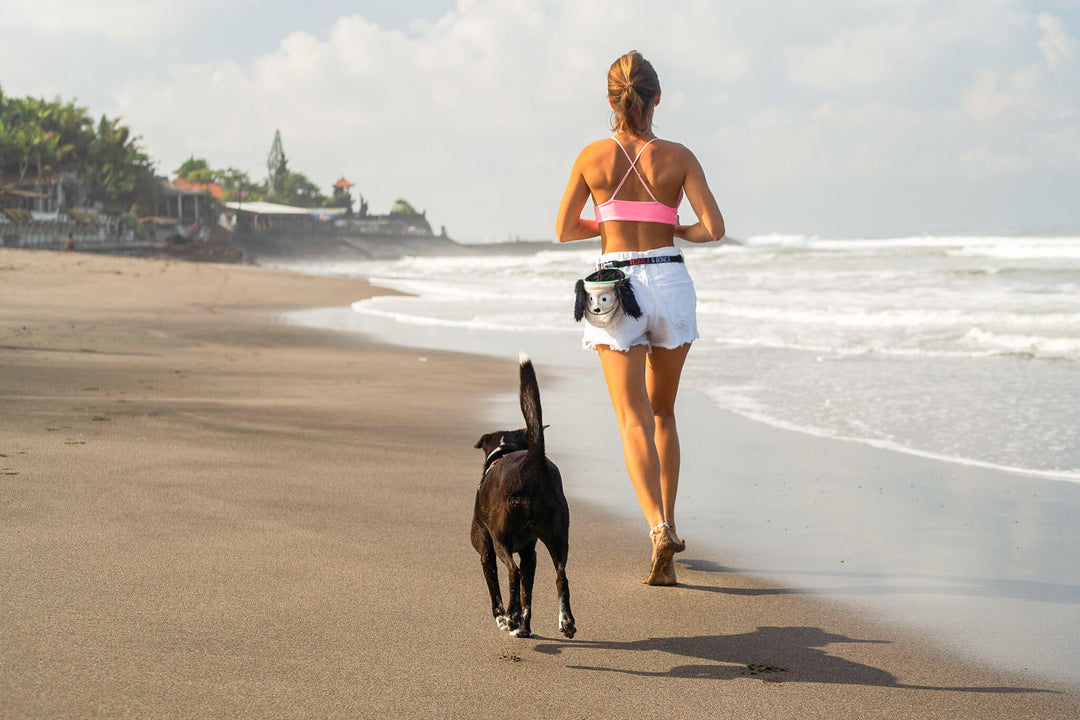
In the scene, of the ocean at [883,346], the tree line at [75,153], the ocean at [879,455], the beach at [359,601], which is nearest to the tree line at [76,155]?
the tree line at [75,153]

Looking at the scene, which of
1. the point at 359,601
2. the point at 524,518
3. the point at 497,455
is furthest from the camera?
the point at 359,601

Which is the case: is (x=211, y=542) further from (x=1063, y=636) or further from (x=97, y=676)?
(x=1063, y=636)

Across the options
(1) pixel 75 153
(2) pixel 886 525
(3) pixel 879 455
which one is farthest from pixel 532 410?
(1) pixel 75 153

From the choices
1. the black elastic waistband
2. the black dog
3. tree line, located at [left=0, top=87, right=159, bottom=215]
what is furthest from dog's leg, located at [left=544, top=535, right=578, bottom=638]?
tree line, located at [left=0, top=87, right=159, bottom=215]

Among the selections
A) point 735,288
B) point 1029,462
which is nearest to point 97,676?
point 1029,462

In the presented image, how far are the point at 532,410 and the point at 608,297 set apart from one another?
0.81 meters

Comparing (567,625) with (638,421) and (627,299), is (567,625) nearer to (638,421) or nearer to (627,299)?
(638,421)

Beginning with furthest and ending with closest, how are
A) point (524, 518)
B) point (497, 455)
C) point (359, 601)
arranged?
point (359, 601), point (497, 455), point (524, 518)

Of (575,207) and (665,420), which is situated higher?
(575,207)

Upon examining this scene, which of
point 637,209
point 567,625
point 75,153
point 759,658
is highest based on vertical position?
point 75,153

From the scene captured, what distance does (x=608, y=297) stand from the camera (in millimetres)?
3480

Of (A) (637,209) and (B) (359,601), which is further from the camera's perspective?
(A) (637,209)

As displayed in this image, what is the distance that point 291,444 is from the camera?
6.01m

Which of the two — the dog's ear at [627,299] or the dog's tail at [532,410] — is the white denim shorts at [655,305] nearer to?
the dog's ear at [627,299]
